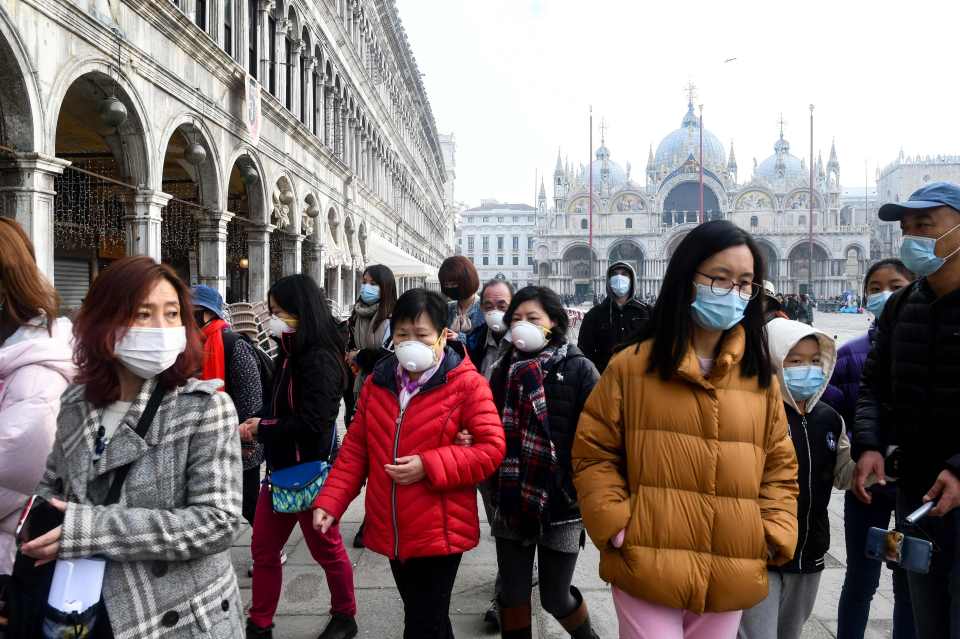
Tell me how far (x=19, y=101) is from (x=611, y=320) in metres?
6.49

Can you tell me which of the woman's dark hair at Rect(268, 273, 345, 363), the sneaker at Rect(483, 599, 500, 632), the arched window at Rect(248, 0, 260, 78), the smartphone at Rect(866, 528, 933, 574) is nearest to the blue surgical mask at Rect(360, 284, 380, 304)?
the woman's dark hair at Rect(268, 273, 345, 363)

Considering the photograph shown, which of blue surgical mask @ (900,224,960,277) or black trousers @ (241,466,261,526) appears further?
black trousers @ (241,466,261,526)

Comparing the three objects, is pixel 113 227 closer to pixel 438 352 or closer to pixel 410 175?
pixel 438 352

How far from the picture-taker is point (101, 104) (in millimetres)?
8609

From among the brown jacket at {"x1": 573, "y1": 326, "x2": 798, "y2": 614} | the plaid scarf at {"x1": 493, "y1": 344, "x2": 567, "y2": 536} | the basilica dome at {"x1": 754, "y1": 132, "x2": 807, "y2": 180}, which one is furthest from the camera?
the basilica dome at {"x1": 754, "y1": 132, "x2": 807, "y2": 180}

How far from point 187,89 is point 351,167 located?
39.5 ft

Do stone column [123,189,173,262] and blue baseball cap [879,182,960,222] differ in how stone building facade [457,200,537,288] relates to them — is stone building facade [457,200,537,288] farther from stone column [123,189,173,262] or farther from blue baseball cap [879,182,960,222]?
blue baseball cap [879,182,960,222]

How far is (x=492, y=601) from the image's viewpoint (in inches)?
154

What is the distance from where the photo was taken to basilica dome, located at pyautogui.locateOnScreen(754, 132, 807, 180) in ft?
268

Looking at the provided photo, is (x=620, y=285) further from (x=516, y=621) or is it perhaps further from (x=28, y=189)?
(x=28, y=189)

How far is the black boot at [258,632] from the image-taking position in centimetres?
337

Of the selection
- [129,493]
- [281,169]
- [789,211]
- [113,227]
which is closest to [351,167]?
[281,169]

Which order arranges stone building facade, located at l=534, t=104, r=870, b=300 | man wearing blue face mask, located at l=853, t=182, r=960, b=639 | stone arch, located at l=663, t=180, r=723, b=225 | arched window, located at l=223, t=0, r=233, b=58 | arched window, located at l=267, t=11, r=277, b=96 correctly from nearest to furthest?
1. man wearing blue face mask, located at l=853, t=182, r=960, b=639
2. arched window, located at l=223, t=0, r=233, b=58
3. arched window, located at l=267, t=11, r=277, b=96
4. stone building facade, located at l=534, t=104, r=870, b=300
5. stone arch, located at l=663, t=180, r=723, b=225

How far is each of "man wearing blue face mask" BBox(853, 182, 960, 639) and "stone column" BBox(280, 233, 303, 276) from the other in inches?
597
